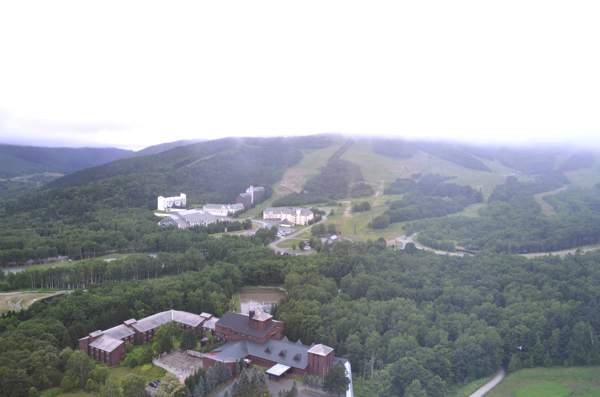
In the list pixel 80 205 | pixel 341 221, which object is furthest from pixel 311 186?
pixel 80 205

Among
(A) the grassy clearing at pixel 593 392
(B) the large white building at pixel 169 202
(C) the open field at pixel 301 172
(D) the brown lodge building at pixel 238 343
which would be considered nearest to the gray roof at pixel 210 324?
(D) the brown lodge building at pixel 238 343

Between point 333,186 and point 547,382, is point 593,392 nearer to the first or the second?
point 547,382

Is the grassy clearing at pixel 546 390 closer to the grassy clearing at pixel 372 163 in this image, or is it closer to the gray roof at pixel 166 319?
the gray roof at pixel 166 319

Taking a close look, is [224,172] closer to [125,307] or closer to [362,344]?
[125,307]

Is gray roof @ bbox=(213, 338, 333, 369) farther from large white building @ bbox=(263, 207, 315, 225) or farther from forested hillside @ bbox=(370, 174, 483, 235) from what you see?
large white building @ bbox=(263, 207, 315, 225)

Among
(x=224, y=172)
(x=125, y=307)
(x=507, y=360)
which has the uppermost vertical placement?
(x=224, y=172)
